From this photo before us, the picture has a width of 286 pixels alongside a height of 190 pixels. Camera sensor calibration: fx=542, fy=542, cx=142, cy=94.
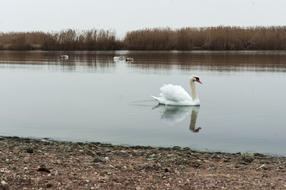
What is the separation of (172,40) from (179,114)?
3643 cm

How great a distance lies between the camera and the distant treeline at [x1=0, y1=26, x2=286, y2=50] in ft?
160

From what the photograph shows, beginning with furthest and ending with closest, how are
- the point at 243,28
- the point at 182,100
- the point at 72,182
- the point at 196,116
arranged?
the point at 243,28 < the point at 182,100 < the point at 196,116 < the point at 72,182

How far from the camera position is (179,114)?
48.0 ft

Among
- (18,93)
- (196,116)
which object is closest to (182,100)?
(196,116)

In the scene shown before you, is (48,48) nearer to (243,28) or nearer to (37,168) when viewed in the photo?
(243,28)

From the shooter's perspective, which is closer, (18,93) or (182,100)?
(182,100)

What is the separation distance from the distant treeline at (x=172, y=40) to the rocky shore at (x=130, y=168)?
4017cm

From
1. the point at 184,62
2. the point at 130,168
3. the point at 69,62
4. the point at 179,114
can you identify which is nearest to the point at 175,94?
the point at 179,114

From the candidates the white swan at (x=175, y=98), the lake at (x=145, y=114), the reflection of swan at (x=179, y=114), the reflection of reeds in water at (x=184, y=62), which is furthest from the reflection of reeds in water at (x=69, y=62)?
the reflection of swan at (x=179, y=114)

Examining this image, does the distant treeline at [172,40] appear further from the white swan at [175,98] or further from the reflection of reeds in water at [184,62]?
the white swan at [175,98]

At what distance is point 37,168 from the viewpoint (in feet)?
23.2

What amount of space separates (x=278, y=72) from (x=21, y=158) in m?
19.6

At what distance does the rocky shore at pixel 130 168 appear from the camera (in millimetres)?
6379

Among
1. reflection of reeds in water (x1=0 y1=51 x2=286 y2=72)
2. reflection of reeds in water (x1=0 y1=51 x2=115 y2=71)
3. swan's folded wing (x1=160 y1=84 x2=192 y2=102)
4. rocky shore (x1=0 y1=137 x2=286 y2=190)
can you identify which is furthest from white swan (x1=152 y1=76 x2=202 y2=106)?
reflection of reeds in water (x1=0 y1=51 x2=115 y2=71)
